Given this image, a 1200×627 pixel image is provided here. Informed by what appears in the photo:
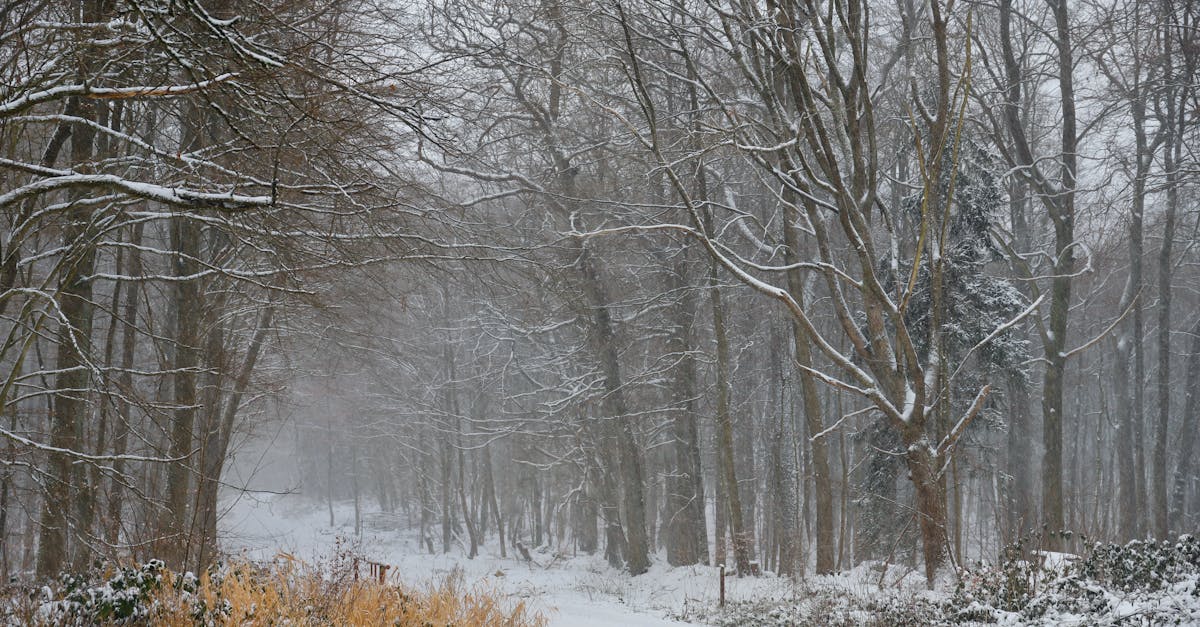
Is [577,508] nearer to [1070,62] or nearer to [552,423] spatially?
[552,423]

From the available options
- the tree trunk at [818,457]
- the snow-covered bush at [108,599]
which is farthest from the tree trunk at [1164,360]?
the snow-covered bush at [108,599]

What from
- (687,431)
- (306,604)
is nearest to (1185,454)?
(687,431)

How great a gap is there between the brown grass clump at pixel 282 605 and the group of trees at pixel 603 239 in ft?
2.17

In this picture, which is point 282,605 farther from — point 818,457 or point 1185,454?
point 1185,454

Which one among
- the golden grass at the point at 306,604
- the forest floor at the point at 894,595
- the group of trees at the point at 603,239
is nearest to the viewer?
the golden grass at the point at 306,604

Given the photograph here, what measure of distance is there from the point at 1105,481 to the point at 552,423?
23730 mm

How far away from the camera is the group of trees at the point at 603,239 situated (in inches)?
234

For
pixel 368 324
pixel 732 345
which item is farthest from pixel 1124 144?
pixel 368 324

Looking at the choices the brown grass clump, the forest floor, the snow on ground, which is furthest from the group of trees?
the snow on ground

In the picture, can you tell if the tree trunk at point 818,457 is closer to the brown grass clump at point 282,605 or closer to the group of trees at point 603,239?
the group of trees at point 603,239

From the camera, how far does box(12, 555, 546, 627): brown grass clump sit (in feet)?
16.1

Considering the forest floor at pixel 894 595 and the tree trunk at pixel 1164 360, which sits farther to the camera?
the tree trunk at pixel 1164 360

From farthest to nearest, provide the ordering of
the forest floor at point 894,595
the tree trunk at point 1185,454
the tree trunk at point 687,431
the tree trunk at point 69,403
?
the tree trunk at point 1185,454
the tree trunk at point 687,431
the tree trunk at point 69,403
the forest floor at point 894,595

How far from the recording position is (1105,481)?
31.1 meters
